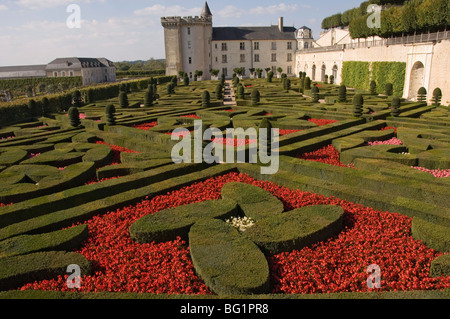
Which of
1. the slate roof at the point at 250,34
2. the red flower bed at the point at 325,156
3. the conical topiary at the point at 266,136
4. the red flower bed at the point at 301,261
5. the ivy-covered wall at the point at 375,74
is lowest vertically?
the red flower bed at the point at 301,261

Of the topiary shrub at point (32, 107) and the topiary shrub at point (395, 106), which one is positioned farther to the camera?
the topiary shrub at point (32, 107)

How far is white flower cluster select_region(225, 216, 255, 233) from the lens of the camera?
294 inches

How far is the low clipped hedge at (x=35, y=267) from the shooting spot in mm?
5605

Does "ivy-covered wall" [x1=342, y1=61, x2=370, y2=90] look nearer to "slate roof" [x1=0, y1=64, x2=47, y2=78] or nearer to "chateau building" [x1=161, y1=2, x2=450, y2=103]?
"chateau building" [x1=161, y1=2, x2=450, y2=103]

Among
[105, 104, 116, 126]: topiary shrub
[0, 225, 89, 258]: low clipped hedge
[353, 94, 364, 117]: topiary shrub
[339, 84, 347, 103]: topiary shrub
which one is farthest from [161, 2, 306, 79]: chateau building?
[0, 225, 89, 258]: low clipped hedge

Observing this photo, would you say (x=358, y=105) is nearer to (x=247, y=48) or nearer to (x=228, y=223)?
(x=228, y=223)

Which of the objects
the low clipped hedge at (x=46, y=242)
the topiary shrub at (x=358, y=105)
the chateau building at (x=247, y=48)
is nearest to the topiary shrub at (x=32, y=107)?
the low clipped hedge at (x=46, y=242)

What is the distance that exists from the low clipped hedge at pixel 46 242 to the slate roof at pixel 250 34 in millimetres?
66019

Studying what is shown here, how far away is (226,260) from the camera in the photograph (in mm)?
5941

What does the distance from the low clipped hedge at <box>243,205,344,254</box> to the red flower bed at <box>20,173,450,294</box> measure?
15 centimetres

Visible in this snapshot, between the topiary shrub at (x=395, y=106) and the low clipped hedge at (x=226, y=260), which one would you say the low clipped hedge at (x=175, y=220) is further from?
the topiary shrub at (x=395, y=106)

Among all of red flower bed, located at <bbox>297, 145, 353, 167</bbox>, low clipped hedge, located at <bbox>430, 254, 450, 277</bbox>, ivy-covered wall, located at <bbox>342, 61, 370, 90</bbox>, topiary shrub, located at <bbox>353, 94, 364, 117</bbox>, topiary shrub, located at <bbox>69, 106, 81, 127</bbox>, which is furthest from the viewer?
ivy-covered wall, located at <bbox>342, 61, 370, 90</bbox>

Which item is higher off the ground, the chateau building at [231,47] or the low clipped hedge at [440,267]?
the chateau building at [231,47]

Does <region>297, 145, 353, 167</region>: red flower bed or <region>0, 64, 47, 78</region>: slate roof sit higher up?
<region>0, 64, 47, 78</region>: slate roof
